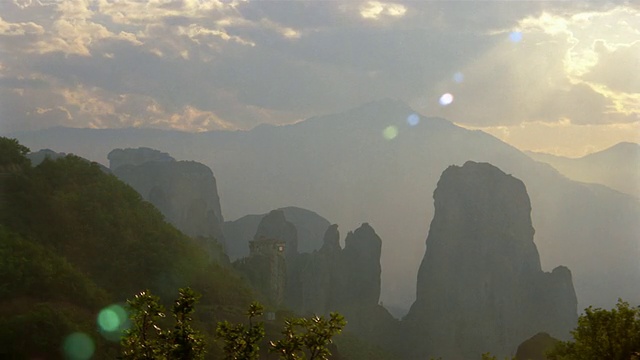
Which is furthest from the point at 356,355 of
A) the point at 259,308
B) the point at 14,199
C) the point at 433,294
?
the point at 259,308

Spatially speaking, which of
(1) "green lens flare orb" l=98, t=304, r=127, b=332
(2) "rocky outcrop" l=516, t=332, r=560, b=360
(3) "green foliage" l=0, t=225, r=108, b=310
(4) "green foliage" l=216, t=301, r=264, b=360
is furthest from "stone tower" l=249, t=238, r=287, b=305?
(4) "green foliage" l=216, t=301, r=264, b=360

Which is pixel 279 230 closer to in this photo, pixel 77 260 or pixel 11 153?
pixel 11 153

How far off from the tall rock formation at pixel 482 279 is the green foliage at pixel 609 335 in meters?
118

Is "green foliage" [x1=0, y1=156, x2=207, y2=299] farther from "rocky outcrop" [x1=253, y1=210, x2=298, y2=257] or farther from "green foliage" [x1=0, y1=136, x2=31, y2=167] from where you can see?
"rocky outcrop" [x1=253, y1=210, x2=298, y2=257]

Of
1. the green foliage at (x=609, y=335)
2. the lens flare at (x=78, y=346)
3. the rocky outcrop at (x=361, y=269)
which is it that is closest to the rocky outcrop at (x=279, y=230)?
the rocky outcrop at (x=361, y=269)

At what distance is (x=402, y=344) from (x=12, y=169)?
9998 centimetres

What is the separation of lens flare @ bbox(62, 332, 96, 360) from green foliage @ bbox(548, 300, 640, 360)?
40.8 m

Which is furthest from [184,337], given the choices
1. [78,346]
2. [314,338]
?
[78,346]

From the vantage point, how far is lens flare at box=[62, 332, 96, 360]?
56.0 meters

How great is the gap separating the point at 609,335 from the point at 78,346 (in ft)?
144

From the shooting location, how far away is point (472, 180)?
167750 mm

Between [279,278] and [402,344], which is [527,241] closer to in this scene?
[402,344]

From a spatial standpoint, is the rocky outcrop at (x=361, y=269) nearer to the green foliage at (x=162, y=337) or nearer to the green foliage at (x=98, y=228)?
the green foliage at (x=98, y=228)

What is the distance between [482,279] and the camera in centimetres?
16188
